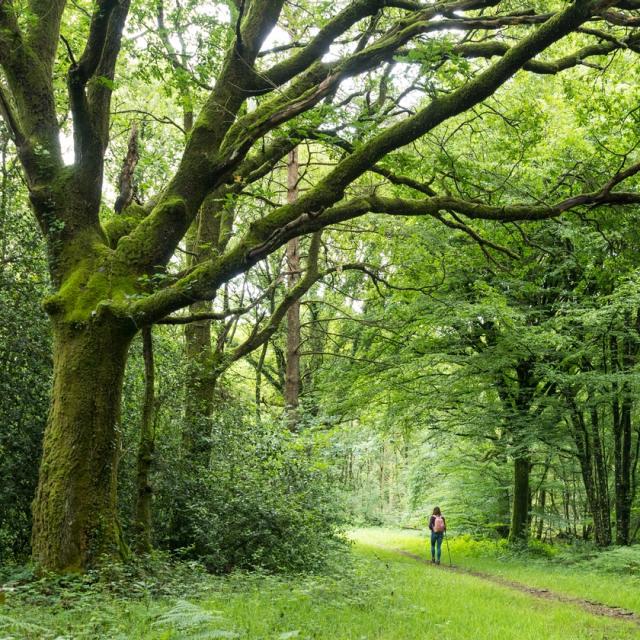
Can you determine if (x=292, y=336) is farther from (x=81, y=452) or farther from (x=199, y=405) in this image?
(x=81, y=452)

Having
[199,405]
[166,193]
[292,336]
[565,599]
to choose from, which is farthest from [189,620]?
[292,336]

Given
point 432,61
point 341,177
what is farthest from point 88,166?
point 432,61

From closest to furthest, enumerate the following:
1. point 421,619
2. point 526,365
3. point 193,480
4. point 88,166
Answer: point 421,619 < point 88,166 < point 193,480 < point 526,365

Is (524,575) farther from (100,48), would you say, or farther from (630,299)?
(100,48)

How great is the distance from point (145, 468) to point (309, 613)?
131 inches

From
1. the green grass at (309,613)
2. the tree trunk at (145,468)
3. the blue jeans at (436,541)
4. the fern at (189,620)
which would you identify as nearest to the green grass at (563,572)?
the blue jeans at (436,541)

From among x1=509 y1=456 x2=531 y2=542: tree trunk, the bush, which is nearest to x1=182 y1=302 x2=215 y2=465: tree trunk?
the bush

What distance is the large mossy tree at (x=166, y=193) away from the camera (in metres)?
6.64

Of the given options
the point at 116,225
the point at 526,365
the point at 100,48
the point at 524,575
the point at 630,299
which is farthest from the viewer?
the point at 526,365

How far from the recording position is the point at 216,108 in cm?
791

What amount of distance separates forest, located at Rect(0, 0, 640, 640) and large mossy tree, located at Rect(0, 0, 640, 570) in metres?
0.03

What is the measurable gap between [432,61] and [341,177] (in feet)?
5.50

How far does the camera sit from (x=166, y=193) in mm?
7789

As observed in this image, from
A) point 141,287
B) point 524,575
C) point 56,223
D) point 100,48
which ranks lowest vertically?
point 524,575
